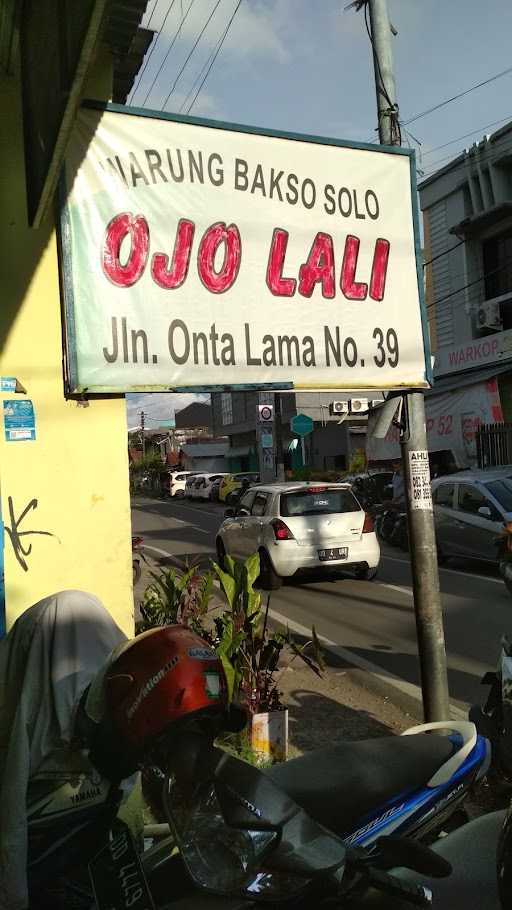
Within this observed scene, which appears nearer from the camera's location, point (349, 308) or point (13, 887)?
point (13, 887)

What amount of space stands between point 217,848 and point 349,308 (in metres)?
3.04

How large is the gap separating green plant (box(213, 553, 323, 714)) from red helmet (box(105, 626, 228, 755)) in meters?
2.22

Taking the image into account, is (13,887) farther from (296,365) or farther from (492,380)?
(492,380)

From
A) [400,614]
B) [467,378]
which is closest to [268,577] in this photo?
[400,614]

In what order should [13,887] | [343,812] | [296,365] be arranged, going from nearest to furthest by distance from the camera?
[13,887] < [343,812] < [296,365]

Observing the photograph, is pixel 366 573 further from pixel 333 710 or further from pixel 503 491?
pixel 333 710

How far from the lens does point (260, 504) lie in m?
11.9

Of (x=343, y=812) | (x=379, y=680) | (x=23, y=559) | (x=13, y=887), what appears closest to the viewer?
(x=13, y=887)

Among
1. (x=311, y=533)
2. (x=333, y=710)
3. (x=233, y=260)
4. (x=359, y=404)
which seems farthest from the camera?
(x=311, y=533)

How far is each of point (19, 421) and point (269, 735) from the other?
219cm

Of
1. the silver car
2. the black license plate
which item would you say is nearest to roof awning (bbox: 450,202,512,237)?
the silver car

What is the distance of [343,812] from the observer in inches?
87.6

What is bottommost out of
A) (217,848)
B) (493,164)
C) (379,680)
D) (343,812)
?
(379,680)

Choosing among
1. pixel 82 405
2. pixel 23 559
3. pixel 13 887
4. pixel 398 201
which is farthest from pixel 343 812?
pixel 398 201
